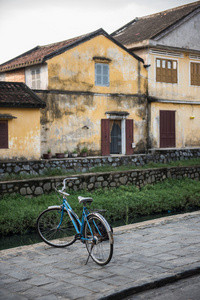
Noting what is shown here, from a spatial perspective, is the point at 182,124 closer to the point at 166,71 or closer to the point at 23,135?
the point at 166,71

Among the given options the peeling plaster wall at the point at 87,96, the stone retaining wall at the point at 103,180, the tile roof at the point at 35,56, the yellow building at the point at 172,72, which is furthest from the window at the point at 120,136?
the tile roof at the point at 35,56

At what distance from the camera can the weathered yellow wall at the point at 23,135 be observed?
1562 centimetres

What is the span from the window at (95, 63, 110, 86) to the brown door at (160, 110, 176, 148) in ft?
11.8

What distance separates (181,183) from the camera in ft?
56.6

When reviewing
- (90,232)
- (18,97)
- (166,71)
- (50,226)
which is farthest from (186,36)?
(90,232)

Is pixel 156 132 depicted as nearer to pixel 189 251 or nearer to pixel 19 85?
pixel 19 85

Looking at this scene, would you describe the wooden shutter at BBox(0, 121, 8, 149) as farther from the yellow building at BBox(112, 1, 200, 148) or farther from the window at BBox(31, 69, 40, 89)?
the yellow building at BBox(112, 1, 200, 148)

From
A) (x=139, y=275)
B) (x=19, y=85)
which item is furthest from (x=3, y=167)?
(x=139, y=275)

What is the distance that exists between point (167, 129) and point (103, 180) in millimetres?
7398

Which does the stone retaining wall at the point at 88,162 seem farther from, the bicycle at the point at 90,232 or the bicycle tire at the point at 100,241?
the bicycle tire at the point at 100,241

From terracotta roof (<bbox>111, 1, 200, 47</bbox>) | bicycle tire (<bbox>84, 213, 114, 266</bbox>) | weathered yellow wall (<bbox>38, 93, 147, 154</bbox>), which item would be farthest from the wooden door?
bicycle tire (<bbox>84, 213, 114, 266</bbox>)

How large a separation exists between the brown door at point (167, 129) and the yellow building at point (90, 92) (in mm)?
1025

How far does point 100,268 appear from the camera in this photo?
5.87 m

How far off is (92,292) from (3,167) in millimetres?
10615
